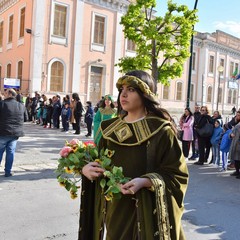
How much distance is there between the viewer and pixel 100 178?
253 centimetres

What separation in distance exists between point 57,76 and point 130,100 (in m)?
23.5

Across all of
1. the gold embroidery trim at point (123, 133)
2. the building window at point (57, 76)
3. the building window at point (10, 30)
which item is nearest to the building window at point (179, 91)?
the building window at point (57, 76)

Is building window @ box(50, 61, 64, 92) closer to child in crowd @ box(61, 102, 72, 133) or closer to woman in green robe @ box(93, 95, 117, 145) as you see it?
child in crowd @ box(61, 102, 72, 133)

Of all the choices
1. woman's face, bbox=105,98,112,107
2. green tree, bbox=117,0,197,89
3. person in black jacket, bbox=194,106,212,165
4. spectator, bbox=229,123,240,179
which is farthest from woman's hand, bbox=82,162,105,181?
green tree, bbox=117,0,197,89

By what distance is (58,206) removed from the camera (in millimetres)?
5539

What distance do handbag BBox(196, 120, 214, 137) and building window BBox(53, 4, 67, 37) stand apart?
17.4 meters

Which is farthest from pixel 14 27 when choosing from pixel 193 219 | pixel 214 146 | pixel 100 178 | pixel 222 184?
pixel 100 178

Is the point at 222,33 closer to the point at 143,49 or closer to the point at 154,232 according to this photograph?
the point at 143,49

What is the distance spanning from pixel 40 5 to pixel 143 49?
11.3 meters

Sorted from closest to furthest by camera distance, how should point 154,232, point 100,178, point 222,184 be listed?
1. point 154,232
2. point 100,178
3. point 222,184

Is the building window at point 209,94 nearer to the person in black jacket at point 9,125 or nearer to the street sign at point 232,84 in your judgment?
the street sign at point 232,84

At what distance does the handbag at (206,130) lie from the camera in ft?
34.3

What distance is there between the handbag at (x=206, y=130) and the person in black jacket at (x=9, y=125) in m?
5.42

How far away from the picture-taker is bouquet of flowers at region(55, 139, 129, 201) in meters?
2.32
